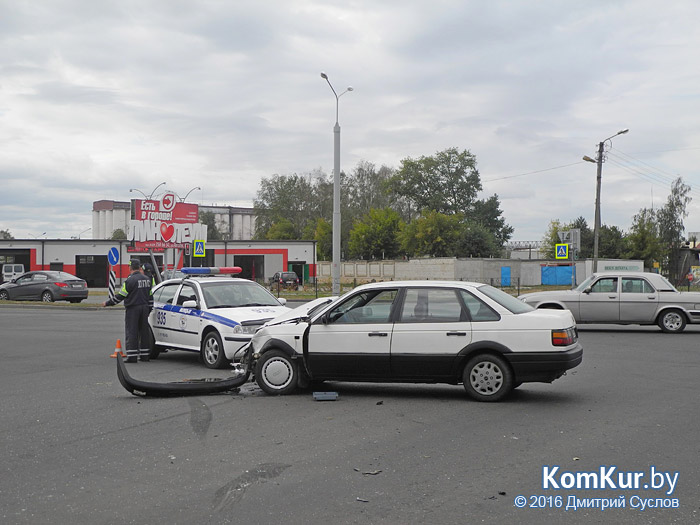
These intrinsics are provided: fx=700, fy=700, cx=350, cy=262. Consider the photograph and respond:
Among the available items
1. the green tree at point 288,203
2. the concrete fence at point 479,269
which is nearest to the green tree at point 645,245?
the concrete fence at point 479,269

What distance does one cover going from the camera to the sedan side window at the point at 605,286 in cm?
1803

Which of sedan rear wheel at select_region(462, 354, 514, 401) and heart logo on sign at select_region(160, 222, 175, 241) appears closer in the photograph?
sedan rear wheel at select_region(462, 354, 514, 401)

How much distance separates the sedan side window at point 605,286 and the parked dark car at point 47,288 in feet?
82.4

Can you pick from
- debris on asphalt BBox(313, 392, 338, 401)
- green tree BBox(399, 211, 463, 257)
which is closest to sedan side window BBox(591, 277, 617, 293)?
debris on asphalt BBox(313, 392, 338, 401)

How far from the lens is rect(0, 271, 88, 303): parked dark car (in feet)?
111

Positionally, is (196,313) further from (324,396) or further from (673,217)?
(673,217)

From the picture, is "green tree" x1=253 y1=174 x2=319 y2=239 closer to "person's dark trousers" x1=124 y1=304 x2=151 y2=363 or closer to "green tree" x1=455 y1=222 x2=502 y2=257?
"green tree" x1=455 y1=222 x2=502 y2=257

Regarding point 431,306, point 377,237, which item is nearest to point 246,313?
point 431,306

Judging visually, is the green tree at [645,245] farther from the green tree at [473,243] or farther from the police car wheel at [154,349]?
the police car wheel at [154,349]

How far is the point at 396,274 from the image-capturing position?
6556 centimetres

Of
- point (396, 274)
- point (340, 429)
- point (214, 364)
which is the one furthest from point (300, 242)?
point (340, 429)

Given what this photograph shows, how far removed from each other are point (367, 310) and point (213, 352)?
3.94 metres

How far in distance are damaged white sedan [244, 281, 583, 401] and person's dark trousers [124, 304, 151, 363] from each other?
430cm

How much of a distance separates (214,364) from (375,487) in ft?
22.5
